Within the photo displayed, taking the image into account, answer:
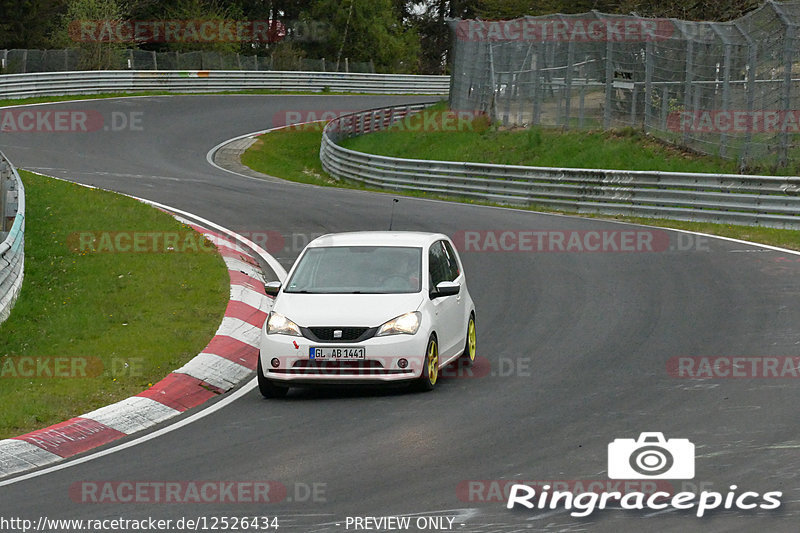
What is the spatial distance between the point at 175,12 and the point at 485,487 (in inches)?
2637

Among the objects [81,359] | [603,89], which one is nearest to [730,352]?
[81,359]

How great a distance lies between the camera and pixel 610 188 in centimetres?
2619

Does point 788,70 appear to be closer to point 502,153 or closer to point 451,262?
point 502,153

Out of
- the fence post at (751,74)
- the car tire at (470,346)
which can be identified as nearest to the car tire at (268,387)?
the car tire at (470,346)

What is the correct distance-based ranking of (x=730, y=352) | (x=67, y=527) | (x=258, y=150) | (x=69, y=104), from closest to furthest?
1. (x=67, y=527)
2. (x=730, y=352)
3. (x=258, y=150)
4. (x=69, y=104)

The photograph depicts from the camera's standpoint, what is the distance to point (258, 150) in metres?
42.7

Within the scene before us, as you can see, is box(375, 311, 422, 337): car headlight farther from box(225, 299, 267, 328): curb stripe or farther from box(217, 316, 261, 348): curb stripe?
box(225, 299, 267, 328): curb stripe

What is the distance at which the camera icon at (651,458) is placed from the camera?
26.8 feet

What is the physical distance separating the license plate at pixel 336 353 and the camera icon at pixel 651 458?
9.68 ft

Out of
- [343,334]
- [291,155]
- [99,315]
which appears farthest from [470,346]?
[291,155]

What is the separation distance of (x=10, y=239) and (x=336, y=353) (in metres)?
6.06

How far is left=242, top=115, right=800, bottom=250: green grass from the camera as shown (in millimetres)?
23844

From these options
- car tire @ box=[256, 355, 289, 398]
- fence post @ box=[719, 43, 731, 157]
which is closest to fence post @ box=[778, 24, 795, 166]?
fence post @ box=[719, 43, 731, 157]

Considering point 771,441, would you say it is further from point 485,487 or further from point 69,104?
point 69,104
